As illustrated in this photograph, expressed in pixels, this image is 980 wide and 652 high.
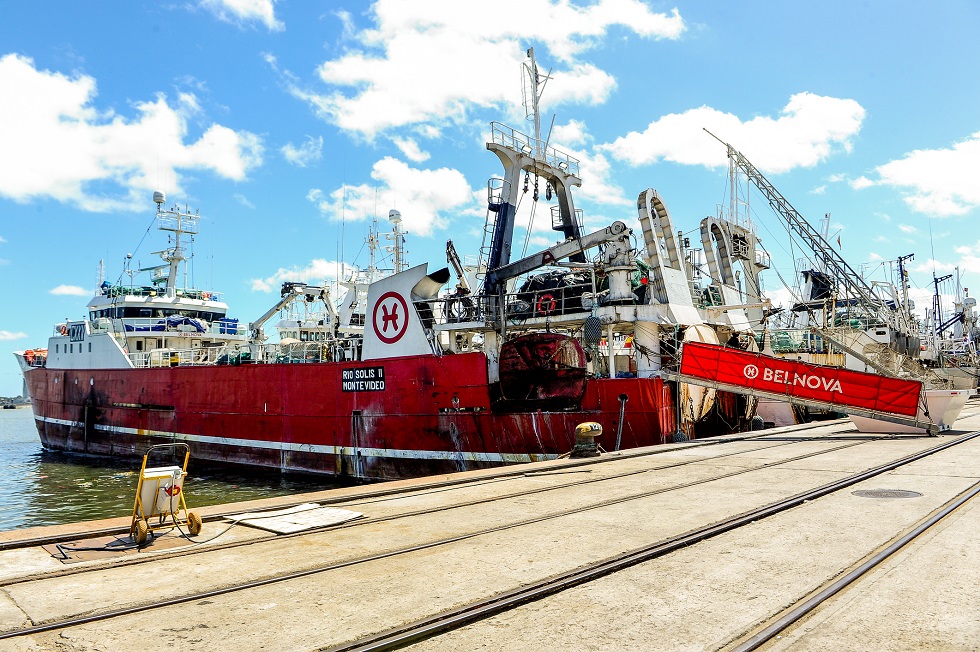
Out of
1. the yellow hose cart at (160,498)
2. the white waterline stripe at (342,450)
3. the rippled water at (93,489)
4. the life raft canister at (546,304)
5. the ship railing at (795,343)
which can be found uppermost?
the life raft canister at (546,304)

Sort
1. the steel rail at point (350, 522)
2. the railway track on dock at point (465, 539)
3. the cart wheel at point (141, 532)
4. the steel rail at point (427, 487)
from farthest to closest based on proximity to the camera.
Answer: the steel rail at point (427, 487) < the cart wheel at point (141, 532) < the steel rail at point (350, 522) < the railway track on dock at point (465, 539)

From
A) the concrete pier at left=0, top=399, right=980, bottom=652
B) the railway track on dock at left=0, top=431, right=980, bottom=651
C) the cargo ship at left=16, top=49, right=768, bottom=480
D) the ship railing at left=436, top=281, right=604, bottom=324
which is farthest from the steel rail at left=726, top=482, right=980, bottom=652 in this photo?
the ship railing at left=436, top=281, right=604, bottom=324

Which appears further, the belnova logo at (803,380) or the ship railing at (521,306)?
the ship railing at (521,306)

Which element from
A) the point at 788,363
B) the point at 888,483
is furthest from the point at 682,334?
the point at 888,483

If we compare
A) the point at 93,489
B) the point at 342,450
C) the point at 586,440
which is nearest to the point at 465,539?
the point at 586,440

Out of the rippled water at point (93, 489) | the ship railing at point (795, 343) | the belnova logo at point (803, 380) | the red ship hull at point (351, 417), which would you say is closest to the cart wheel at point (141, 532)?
the red ship hull at point (351, 417)

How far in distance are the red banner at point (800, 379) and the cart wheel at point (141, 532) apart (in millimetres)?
12729

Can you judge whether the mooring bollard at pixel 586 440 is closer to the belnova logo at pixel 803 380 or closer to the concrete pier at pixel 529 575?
the concrete pier at pixel 529 575

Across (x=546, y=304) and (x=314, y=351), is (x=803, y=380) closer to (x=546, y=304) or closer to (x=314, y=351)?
(x=546, y=304)

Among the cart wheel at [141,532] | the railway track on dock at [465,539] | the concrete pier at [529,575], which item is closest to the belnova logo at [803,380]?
the railway track on dock at [465,539]

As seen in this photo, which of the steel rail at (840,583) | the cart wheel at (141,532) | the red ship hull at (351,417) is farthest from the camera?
the red ship hull at (351,417)

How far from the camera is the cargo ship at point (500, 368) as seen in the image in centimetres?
1661

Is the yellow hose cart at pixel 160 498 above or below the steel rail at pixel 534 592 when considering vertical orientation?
above

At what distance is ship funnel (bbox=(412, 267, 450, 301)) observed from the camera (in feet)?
61.9
